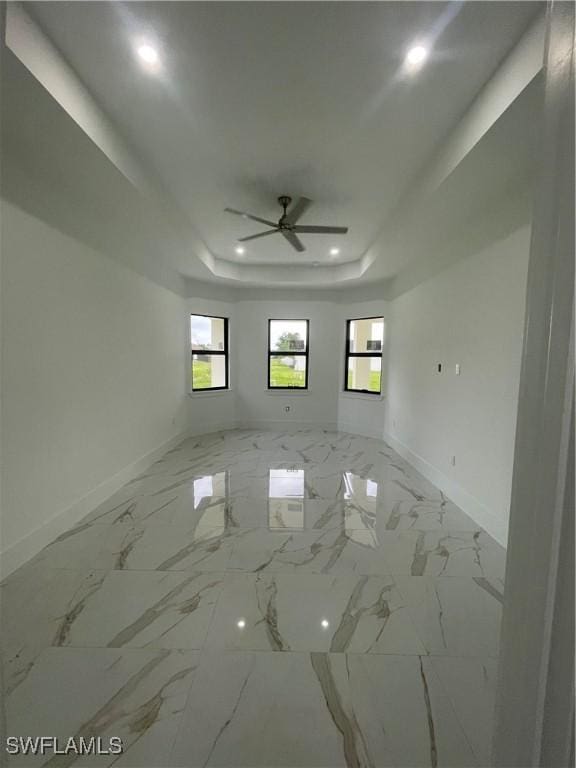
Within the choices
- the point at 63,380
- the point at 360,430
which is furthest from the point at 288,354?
the point at 63,380

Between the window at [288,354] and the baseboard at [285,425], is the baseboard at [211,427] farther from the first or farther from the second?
the window at [288,354]

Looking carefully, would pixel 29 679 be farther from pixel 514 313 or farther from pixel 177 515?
pixel 514 313

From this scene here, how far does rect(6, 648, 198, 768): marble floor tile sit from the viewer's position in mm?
1147

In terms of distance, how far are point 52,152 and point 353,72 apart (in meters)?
1.88

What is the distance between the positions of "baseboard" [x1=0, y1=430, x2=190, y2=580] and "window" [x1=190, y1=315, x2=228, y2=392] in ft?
7.03

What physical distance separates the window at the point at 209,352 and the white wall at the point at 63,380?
1.63 metres

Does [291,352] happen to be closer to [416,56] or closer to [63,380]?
[63,380]

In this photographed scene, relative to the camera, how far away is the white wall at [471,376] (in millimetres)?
2422

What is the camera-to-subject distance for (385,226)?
3711 mm

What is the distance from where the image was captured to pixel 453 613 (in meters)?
1.78

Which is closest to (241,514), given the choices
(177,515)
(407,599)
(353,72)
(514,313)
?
(177,515)

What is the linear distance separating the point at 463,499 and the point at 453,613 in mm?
1430

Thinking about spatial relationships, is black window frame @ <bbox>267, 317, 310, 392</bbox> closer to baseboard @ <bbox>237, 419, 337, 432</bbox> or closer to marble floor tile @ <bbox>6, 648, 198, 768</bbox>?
baseboard @ <bbox>237, 419, 337, 432</bbox>

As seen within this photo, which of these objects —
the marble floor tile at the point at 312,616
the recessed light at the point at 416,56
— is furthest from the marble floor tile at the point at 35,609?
the recessed light at the point at 416,56
